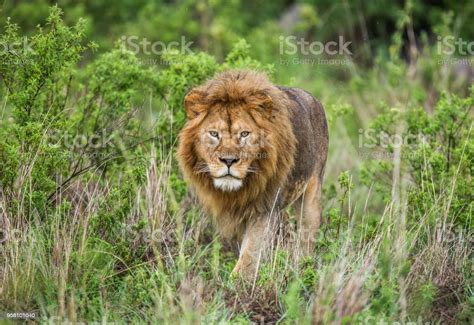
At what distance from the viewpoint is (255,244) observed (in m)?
6.61

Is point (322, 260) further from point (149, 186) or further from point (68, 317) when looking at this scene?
point (68, 317)

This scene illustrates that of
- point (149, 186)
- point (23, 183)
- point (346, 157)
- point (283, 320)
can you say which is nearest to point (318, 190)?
point (149, 186)

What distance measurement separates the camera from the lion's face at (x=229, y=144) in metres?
6.25

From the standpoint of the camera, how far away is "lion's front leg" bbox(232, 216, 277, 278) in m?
6.39

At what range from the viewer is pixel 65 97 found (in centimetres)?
762
